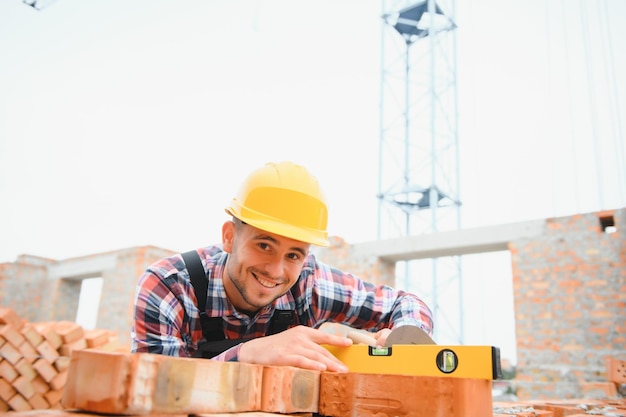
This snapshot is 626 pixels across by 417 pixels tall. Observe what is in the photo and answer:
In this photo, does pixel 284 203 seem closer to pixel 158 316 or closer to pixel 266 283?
pixel 266 283

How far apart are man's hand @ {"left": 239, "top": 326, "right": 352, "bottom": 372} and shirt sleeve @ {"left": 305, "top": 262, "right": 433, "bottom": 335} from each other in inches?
36.9

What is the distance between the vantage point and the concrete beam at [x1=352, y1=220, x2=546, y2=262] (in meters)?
7.16

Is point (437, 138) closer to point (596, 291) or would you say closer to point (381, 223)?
point (381, 223)

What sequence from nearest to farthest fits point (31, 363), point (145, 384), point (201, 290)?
point (145, 384), point (201, 290), point (31, 363)

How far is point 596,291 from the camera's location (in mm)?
6418

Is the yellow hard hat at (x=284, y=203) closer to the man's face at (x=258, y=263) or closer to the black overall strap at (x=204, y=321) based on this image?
the man's face at (x=258, y=263)

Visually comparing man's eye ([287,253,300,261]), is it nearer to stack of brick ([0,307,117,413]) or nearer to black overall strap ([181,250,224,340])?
black overall strap ([181,250,224,340])

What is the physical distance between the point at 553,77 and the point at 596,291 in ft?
17.0

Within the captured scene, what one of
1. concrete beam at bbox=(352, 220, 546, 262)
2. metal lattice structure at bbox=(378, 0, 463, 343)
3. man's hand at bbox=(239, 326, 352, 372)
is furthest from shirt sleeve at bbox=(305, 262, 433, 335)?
metal lattice structure at bbox=(378, 0, 463, 343)

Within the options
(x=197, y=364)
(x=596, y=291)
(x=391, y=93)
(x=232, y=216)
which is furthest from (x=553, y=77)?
(x=197, y=364)

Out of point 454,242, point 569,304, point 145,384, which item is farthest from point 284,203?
point 454,242

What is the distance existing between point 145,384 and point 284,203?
1.09m

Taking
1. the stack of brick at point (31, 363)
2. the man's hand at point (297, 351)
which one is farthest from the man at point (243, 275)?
the stack of brick at point (31, 363)

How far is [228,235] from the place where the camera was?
2182 mm
